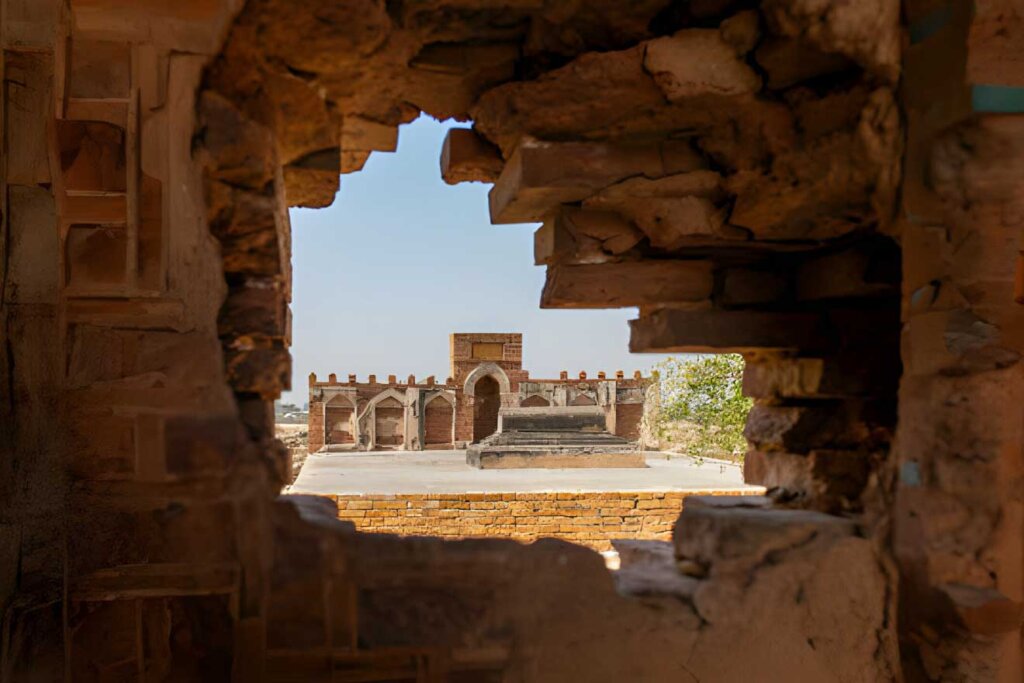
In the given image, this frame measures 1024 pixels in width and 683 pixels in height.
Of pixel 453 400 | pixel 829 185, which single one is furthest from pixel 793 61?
pixel 453 400

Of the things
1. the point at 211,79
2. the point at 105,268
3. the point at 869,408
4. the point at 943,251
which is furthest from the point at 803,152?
the point at 105,268

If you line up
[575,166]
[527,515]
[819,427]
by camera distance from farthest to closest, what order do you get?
[527,515], [819,427], [575,166]

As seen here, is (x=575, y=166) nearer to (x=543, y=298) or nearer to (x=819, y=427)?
(x=543, y=298)

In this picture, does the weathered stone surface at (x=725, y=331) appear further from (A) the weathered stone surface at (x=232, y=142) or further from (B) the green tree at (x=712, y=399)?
(B) the green tree at (x=712, y=399)

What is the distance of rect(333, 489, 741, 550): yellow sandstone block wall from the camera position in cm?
856

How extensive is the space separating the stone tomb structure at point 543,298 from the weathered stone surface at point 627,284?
0.01m

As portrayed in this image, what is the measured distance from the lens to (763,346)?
2.95 m

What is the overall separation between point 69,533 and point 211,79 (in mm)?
1427

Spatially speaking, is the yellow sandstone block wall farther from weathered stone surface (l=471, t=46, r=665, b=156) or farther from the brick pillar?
weathered stone surface (l=471, t=46, r=665, b=156)

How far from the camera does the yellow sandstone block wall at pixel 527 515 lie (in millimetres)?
8562

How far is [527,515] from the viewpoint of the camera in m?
8.77

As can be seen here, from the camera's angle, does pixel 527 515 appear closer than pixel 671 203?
No

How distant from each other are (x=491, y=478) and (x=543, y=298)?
8.25 meters

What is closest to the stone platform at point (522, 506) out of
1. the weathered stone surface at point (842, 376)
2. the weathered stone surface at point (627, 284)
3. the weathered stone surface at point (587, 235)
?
the weathered stone surface at point (842, 376)
